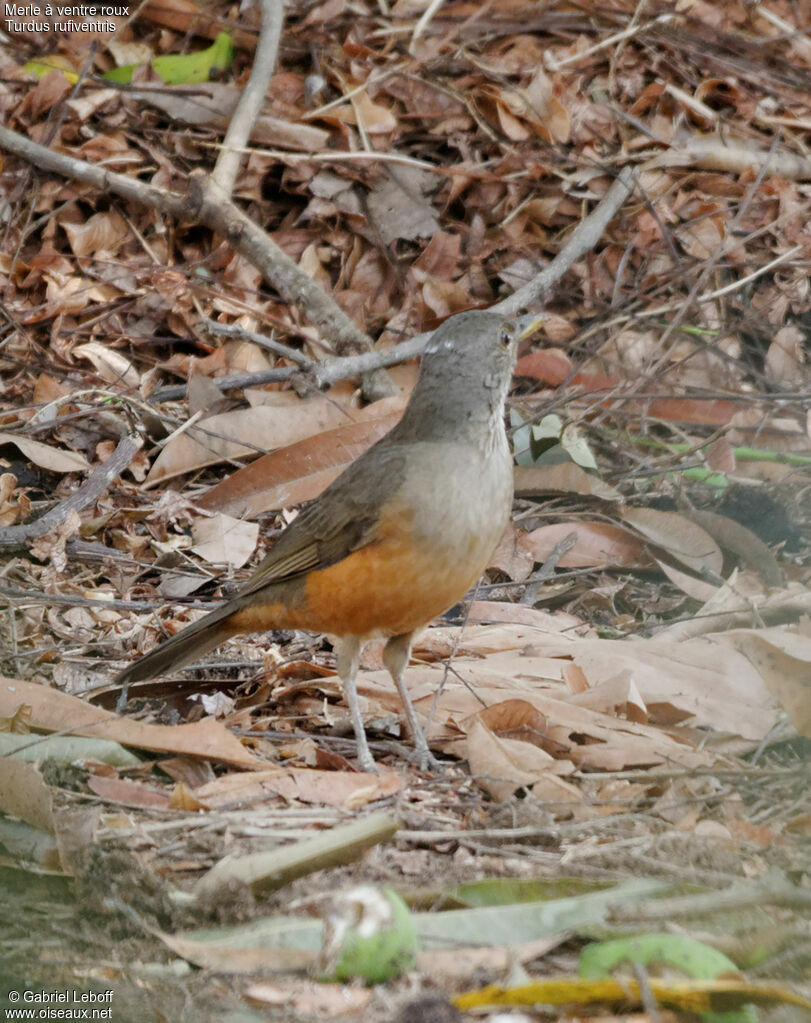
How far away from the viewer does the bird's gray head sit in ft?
15.3

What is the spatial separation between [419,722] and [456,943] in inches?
82.5

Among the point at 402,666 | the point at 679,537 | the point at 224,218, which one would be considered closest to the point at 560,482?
the point at 679,537

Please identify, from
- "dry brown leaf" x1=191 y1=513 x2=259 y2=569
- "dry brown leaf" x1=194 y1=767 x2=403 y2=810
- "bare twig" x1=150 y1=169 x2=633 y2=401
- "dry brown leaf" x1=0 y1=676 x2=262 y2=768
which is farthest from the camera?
"bare twig" x1=150 y1=169 x2=633 y2=401

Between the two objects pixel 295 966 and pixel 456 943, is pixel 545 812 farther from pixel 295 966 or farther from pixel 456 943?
pixel 295 966

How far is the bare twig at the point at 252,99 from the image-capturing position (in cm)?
750

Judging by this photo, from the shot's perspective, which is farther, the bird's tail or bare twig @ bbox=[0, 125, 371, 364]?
bare twig @ bbox=[0, 125, 371, 364]

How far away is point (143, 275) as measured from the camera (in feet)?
24.3

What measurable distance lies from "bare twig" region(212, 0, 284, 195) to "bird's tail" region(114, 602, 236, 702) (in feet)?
11.7

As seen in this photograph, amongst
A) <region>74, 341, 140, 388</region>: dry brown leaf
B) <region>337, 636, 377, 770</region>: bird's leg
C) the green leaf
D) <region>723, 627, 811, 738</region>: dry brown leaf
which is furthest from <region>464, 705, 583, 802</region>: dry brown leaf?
the green leaf

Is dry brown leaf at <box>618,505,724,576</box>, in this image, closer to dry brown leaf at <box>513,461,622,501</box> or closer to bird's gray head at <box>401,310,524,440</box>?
dry brown leaf at <box>513,461,622,501</box>

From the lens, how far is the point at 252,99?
7621 mm

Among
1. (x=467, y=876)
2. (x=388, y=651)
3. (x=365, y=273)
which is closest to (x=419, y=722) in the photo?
(x=388, y=651)

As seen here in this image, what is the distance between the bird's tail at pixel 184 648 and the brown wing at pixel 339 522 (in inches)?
5.2

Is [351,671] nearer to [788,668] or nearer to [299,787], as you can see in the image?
[299,787]
